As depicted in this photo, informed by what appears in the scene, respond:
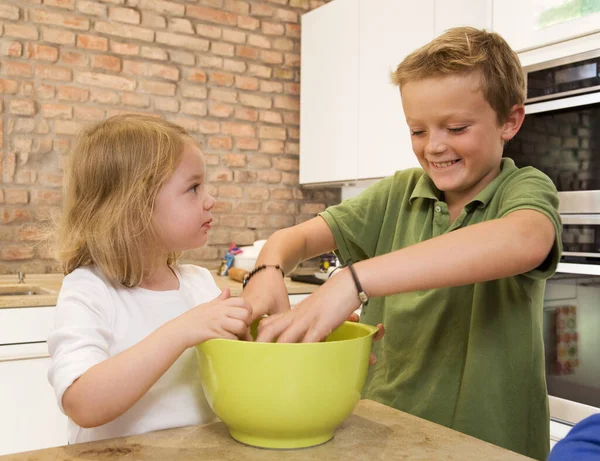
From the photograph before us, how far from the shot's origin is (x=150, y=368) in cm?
82

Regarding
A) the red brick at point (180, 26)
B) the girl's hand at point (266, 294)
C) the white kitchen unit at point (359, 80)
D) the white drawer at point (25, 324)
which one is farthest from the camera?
the red brick at point (180, 26)

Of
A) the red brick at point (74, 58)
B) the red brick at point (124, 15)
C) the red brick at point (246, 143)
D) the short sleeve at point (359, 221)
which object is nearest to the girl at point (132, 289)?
the short sleeve at point (359, 221)

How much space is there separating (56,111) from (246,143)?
2.95 feet

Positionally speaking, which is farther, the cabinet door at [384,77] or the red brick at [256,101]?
the red brick at [256,101]

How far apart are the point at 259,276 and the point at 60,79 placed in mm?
2041

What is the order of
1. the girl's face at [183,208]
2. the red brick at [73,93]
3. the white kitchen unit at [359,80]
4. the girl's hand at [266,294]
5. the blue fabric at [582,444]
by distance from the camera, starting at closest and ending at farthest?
the blue fabric at [582,444] < the girl's hand at [266,294] < the girl's face at [183,208] < the white kitchen unit at [359,80] < the red brick at [73,93]

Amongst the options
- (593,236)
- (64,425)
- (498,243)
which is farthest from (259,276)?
(64,425)

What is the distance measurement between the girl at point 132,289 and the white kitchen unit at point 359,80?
153 centimetres

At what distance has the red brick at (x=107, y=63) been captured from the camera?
2.79 metres

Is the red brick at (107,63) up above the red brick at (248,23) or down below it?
below

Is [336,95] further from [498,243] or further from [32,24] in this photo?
[498,243]

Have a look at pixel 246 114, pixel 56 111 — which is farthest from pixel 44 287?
pixel 246 114

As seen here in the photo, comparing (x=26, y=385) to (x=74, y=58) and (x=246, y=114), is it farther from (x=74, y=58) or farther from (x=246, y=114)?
(x=246, y=114)

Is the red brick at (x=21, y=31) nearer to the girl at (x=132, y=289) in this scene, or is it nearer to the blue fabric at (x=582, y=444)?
the girl at (x=132, y=289)
